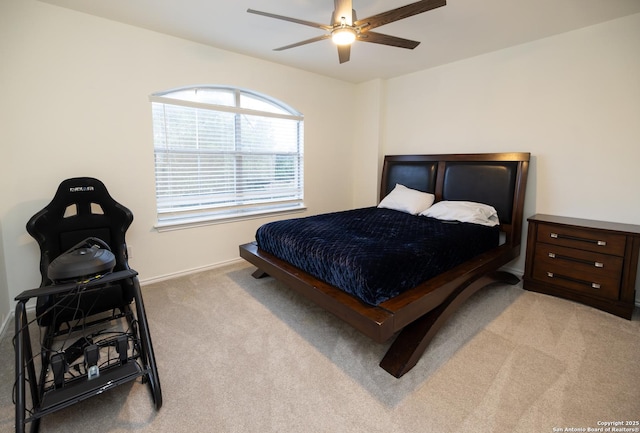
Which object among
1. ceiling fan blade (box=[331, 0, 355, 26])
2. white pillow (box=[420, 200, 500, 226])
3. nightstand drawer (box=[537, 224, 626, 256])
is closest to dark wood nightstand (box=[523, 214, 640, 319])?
nightstand drawer (box=[537, 224, 626, 256])

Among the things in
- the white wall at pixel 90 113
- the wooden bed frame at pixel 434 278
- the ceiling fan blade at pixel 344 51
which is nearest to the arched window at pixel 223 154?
the white wall at pixel 90 113

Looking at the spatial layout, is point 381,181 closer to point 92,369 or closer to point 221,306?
point 221,306

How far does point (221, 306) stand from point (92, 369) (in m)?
1.19

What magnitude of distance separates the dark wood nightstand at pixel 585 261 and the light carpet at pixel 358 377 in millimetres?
161

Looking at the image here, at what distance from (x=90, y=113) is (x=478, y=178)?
159 inches

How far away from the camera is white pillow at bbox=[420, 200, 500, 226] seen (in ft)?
10.3

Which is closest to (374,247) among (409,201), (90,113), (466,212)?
(466,212)

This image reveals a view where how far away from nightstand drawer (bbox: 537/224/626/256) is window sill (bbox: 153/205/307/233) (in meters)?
2.89

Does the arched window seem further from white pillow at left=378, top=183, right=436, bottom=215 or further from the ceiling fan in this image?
the ceiling fan

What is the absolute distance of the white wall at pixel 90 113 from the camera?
2.38 metres

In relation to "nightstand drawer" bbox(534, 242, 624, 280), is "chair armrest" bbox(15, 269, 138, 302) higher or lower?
higher

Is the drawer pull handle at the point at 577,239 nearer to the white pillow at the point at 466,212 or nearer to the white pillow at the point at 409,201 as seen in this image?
the white pillow at the point at 466,212

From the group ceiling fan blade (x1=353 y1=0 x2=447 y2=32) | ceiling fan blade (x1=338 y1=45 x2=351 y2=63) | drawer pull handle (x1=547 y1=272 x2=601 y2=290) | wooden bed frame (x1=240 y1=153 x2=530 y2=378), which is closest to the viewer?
ceiling fan blade (x1=353 y1=0 x2=447 y2=32)

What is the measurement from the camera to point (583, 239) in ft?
8.66
